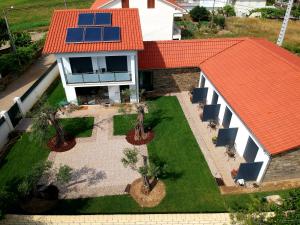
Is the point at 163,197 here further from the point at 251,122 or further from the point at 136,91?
the point at 136,91

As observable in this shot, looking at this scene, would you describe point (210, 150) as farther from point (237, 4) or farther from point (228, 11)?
point (237, 4)

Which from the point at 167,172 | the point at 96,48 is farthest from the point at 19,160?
the point at 167,172

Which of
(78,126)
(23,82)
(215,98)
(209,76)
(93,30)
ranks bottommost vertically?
(78,126)

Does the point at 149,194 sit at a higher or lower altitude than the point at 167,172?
lower

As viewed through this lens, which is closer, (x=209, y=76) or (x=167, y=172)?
(x=167, y=172)

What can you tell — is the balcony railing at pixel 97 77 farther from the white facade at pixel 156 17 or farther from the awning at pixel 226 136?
the white facade at pixel 156 17

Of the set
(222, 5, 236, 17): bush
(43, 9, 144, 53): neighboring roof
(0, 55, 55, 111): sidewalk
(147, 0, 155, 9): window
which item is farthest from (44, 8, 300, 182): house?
(222, 5, 236, 17): bush

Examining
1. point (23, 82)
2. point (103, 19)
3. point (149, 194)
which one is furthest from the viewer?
point (23, 82)

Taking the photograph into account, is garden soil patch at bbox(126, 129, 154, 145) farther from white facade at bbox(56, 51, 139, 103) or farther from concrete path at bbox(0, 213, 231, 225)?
concrete path at bbox(0, 213, 231, 225)
